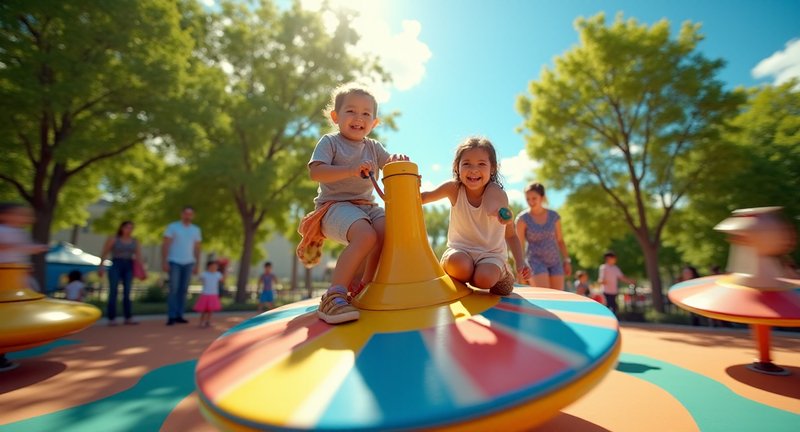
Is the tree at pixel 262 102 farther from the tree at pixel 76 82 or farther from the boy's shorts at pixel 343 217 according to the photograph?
the boy's shorts at pixel 343 217

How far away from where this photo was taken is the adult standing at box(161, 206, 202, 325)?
6395mm

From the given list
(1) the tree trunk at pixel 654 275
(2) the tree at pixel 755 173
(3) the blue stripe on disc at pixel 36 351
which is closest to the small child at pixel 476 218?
(3) the blue stripe on disc at pixel 36 351

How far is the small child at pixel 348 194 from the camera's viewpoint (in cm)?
204

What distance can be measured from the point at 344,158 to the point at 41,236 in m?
11.3

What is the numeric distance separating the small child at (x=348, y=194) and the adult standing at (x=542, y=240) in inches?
116

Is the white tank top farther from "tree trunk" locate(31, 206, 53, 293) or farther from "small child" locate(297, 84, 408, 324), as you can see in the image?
"tree trunk" locate(31, 206, 53, 293)

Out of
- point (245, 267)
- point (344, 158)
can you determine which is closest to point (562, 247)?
point (344, 158)

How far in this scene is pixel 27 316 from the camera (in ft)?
10.1

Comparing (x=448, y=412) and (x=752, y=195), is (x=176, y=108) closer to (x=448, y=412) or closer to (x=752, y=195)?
(x=448, y=412)

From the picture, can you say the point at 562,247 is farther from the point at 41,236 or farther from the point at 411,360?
the point at 41,236

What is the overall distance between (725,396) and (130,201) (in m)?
16.3

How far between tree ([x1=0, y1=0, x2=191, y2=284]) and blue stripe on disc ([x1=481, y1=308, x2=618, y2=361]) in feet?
35.5

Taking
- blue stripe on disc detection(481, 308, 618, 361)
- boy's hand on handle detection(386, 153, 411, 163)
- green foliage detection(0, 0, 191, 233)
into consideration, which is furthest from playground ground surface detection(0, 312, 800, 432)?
green foliage detection(0, 0, 191, 233)

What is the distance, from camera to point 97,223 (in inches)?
530
